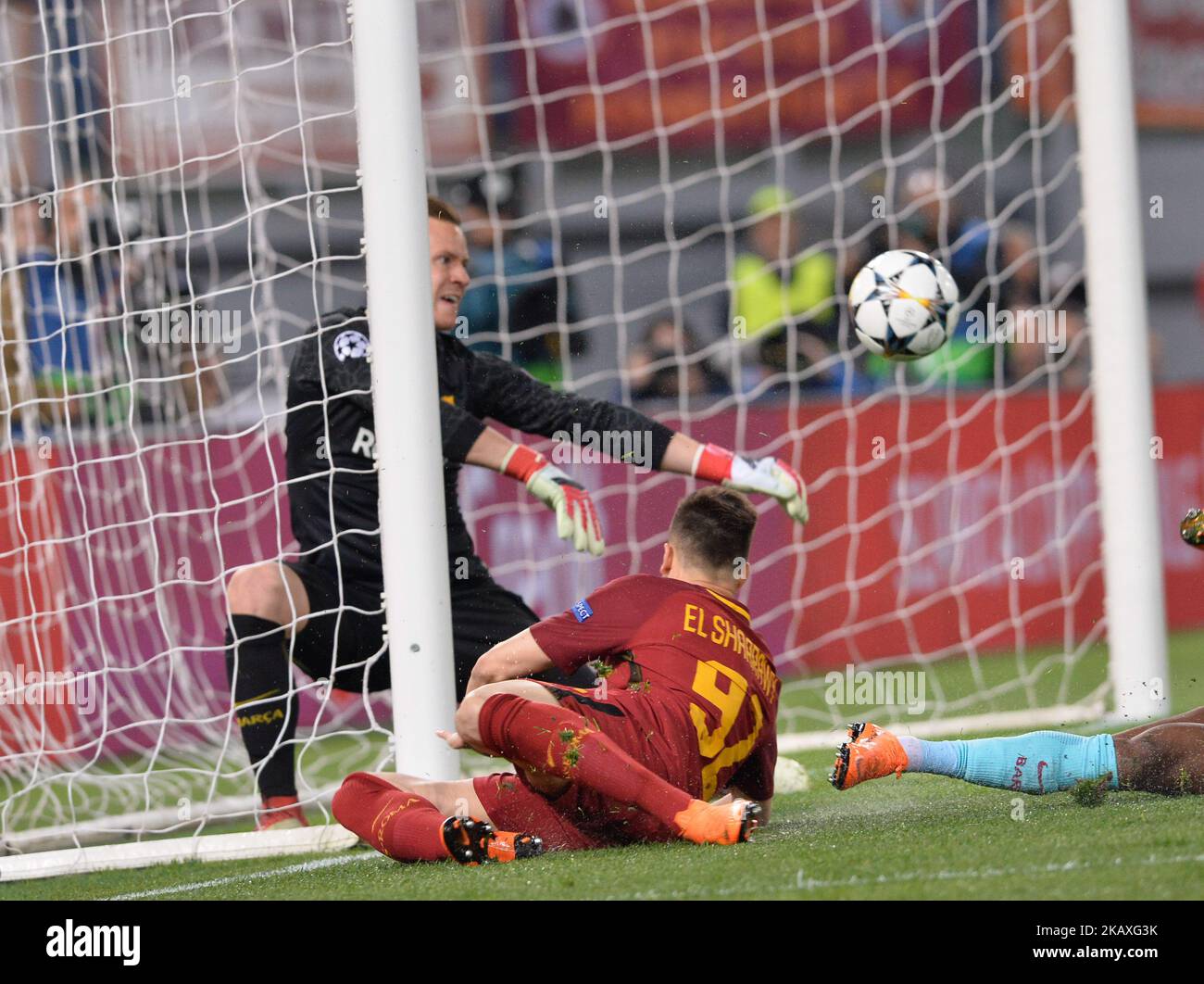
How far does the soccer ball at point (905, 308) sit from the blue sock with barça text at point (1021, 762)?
1249 mm

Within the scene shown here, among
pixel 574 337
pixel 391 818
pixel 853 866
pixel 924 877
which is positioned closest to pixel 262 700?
pixel 391 818

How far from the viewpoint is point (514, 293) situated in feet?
26.5

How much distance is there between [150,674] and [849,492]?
311 centimetres

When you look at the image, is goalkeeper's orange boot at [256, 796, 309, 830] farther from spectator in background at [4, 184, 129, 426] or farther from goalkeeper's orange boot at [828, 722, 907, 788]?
spectator in background at [4, 184, 129, 426]

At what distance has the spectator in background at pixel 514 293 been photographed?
7.93 meters

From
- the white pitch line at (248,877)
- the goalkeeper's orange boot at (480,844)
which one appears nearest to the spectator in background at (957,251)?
the white pitch line at (248,877)

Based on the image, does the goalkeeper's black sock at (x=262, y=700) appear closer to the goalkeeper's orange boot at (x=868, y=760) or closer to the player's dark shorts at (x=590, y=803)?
the player's dark shorts at (x=590, y=803)

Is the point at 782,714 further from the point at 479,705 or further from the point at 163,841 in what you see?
the point at 479,705

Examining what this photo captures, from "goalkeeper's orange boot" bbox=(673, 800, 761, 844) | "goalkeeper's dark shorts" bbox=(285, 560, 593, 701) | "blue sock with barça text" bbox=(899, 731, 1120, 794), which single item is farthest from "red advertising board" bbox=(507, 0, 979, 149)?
"goalkeeper's orange boot" bbox=(673, 800, 761, 844)

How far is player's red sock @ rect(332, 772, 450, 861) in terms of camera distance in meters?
3.21

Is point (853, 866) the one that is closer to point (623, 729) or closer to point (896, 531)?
point (623, 729)

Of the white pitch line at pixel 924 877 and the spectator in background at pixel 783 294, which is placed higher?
the spectator in background at pixel 783 294

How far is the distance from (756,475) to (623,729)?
1.15 metres

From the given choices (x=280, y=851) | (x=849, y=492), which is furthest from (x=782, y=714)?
(x=280, y=851)
